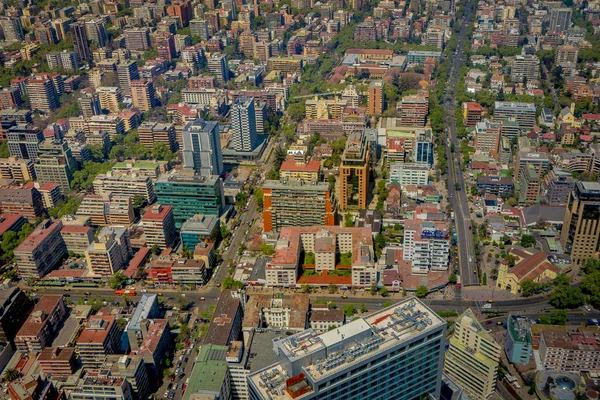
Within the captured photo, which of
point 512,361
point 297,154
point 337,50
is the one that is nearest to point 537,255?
point 512,361

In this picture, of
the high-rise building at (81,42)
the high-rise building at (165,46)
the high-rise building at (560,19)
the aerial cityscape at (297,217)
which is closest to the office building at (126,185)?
the aerial cityscape at (297,217)

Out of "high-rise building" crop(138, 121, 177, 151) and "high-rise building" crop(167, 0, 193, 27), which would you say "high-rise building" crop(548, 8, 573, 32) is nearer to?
"high-rise building" crop(167, 0, 193, 27)

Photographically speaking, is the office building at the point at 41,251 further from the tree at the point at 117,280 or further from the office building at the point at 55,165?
the office building at the point at 55,165

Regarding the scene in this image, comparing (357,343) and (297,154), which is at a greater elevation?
(357,343)

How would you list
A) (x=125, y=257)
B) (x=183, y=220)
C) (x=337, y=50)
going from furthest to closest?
(x=337, y=50) → (x=183, y=220) → (x=125, y=257)

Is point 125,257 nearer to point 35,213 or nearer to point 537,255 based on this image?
point 35,213

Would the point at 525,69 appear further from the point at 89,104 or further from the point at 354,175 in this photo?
the point at 89,104

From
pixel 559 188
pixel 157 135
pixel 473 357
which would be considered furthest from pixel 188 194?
pixel 559 188
